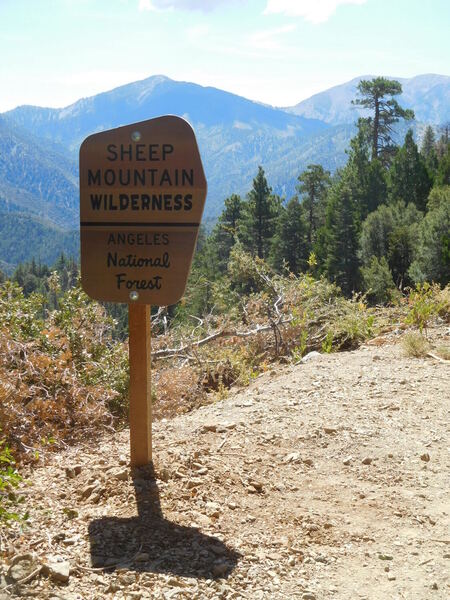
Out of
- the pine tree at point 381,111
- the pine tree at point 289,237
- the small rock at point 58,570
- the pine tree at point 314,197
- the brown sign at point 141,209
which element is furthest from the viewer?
the pine tree at point 314,197

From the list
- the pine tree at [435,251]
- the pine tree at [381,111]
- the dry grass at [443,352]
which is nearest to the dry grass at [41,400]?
the dry grass at [443,352]

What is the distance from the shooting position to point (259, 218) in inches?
1628

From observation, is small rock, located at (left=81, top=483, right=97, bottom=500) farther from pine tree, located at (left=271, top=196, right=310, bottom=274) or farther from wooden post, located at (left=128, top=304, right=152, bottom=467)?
pine tree, located at (left=271, top=196, right=310, bottom=274)

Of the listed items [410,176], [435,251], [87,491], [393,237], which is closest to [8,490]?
[87,491]

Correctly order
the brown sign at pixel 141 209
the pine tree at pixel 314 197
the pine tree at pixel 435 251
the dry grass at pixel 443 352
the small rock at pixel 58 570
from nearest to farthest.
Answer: the small rock at pixel 58 570
the brown sign at pixel 141 209
the dry grass at pixel 443 352
the pine tree at pixel 435 251
the pine tree at pixel 314 197

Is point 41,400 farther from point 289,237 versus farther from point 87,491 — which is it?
point 289,237

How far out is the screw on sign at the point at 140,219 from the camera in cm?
313

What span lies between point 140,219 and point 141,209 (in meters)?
0.05

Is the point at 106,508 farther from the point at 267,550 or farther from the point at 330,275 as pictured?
the point at 330,275

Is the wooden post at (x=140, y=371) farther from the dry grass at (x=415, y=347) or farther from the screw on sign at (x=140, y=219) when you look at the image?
the dry grass at (x=415, y=347)

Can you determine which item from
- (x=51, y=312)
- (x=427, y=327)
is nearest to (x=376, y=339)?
(x=427, y=327)

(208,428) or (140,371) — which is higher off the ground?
(140,371)

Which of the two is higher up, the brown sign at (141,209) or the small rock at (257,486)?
the brown sign at (141,209)

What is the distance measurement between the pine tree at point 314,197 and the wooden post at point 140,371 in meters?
42.7
